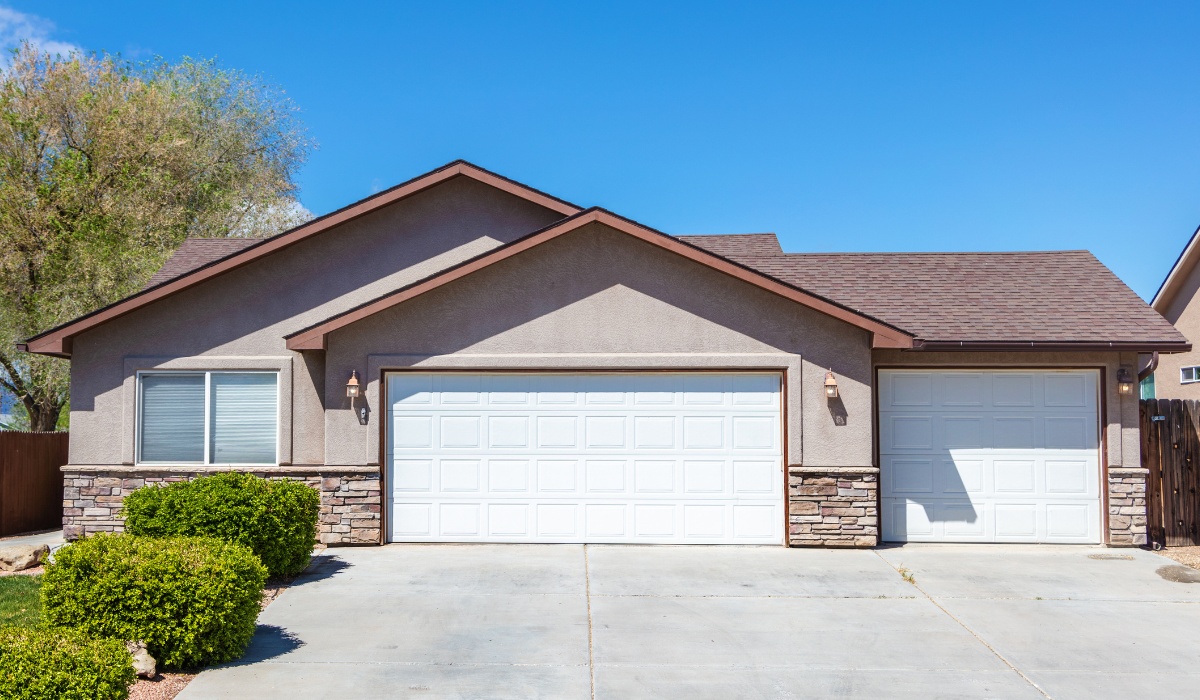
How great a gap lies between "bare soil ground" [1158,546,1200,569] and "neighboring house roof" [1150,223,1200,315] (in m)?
10.2

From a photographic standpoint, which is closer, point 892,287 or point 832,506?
point 832,506

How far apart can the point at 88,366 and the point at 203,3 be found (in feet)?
38.1

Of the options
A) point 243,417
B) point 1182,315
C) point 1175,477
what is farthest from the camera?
point 1182,315


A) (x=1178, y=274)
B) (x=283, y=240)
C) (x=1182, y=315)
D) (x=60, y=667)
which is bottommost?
(x=60, y=667)

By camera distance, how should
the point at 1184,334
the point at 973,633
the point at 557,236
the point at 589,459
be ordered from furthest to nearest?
the point at 1184,334, the point at 589,459, the point at 557,236, the point at 973,633

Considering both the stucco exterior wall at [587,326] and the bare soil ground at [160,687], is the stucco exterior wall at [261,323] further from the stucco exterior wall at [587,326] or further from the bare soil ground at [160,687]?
the bare soil ground at [160,687]

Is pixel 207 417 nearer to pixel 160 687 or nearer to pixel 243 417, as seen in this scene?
pixel 243 417

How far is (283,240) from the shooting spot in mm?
11383

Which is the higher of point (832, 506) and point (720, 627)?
point (832, 506)

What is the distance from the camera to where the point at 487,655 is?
6.34m

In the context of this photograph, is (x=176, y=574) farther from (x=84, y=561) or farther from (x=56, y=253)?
(x=56, y=253)

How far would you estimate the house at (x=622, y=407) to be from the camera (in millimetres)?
10570

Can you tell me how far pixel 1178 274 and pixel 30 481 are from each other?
77.5ft

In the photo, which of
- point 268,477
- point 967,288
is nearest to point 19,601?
point 268,477
